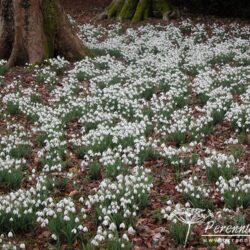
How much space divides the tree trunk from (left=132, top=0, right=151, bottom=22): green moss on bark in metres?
5.95

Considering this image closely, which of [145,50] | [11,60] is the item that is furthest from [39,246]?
[145,50]

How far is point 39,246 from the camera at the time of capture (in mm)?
4777

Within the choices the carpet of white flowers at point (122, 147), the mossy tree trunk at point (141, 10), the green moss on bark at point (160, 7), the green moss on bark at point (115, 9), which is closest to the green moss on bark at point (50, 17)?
the carpet of white flowers at point (122, 147)

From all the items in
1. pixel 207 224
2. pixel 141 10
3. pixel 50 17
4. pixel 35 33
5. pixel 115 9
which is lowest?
pixel 115 9

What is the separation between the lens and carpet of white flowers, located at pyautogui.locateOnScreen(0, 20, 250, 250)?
4883mm

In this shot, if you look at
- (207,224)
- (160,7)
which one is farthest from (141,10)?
(207,224)

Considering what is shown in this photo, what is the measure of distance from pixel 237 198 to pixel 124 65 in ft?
23.8

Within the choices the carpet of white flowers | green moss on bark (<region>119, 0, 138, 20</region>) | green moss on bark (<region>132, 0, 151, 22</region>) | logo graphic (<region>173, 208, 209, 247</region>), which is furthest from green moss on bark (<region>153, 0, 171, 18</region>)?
logo graphic (<region>173, 208, 209, 247</region>)

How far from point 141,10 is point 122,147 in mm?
12116

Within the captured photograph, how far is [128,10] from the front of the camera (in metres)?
18.3

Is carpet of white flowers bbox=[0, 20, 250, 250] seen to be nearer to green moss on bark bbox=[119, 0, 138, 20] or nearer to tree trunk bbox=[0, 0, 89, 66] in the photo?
tree trunk bbox=[0, 0, 89, 66]

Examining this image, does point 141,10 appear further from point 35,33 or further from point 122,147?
point 122,147

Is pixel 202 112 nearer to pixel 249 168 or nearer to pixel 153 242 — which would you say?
pixel 249 168

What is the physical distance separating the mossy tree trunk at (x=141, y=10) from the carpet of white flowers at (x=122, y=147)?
5474 millimetres
